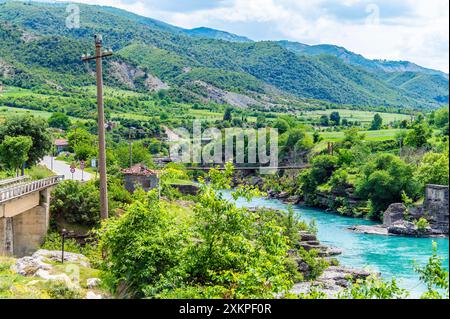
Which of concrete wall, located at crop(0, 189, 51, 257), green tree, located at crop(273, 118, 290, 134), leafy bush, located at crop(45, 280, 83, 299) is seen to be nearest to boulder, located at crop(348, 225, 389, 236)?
concrete wall, located at crop(0, 189, 51, 257)

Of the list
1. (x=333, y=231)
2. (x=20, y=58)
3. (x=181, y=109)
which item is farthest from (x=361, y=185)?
(x=20, y=58)

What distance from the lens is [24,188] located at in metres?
20.1

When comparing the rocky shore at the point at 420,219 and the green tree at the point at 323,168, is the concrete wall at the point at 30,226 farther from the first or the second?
the green tree at the point at 323,168

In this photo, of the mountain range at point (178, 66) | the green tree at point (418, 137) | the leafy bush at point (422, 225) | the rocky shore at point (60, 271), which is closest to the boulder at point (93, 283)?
the rocky shore at point (60, 271)

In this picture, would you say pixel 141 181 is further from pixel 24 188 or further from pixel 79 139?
pixel 79 139

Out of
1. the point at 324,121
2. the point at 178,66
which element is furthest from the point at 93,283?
the point at 178,66

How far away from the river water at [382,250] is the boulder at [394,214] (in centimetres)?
183

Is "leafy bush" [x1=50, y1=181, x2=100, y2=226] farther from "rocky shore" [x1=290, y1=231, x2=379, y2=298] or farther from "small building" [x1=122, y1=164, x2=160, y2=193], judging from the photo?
"rocky shore" [x1=290, y1=231, x2=379, y2=298]

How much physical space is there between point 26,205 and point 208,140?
5128 centimetres

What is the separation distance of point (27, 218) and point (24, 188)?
6.54 ft

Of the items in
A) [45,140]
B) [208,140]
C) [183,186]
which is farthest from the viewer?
[208,140]
